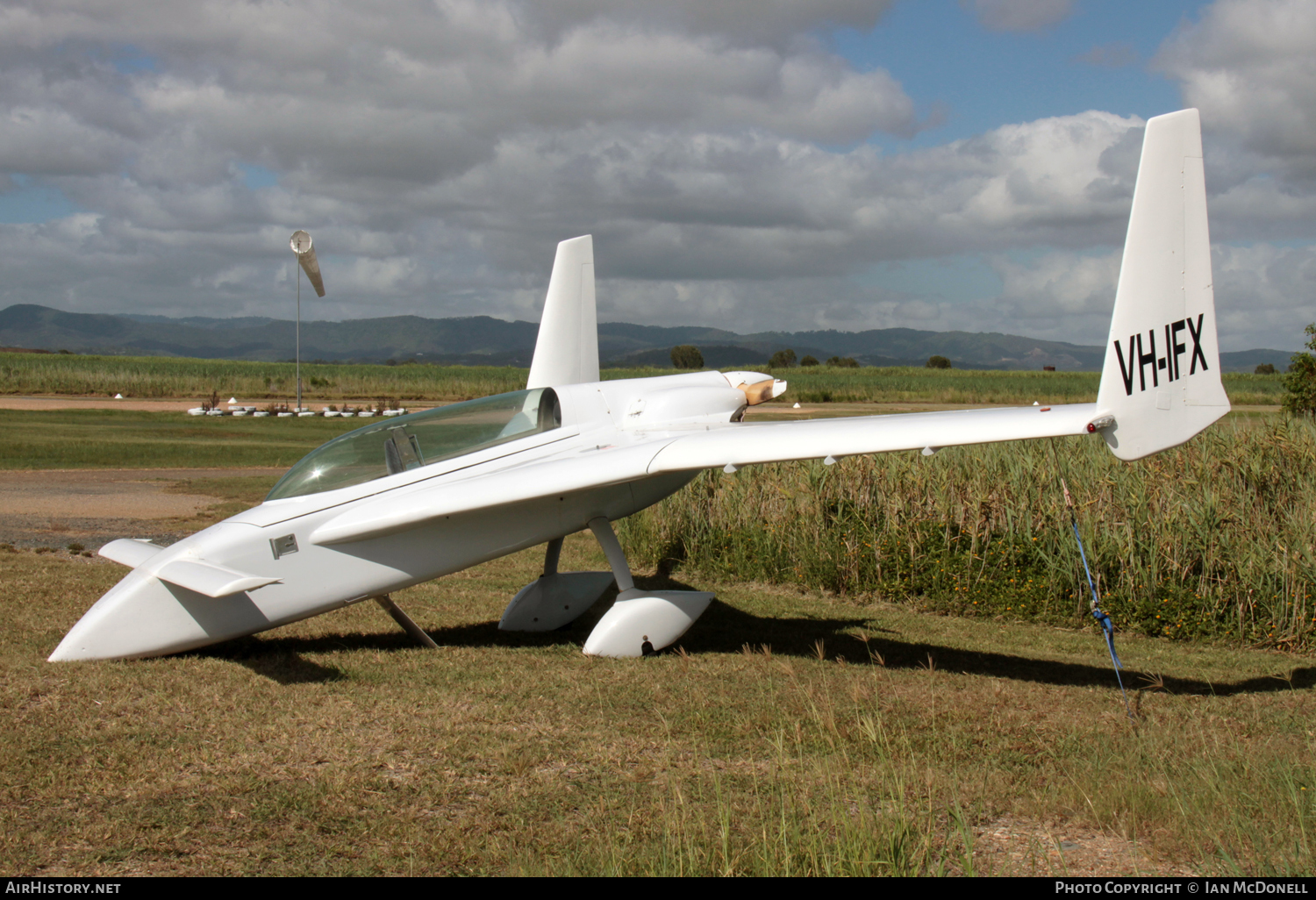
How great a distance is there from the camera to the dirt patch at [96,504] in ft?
41.5

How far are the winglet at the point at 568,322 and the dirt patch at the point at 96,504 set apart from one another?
6114 millimetres

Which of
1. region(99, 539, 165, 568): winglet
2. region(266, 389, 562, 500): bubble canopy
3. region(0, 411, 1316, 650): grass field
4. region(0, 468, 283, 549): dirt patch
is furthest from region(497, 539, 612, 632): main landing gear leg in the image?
region(0, 468, 283, 549): dirt patch

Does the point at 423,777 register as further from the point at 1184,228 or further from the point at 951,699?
the point at 1184,228

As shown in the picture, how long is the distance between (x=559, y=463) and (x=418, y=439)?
1185mm

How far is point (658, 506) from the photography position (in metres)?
12.8

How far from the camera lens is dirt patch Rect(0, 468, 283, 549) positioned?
12664 mm

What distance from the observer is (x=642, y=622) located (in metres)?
7.50

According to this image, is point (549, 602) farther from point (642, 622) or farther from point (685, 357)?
point (685, 357)

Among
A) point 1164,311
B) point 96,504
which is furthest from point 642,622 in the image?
point 96,504

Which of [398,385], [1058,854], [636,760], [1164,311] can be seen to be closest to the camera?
[1058,854]

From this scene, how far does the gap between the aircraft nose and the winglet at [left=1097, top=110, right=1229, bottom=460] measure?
6.28 meters

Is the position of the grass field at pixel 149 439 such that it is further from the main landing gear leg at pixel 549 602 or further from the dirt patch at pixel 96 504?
the main landing gear leg at pixel 549 602
